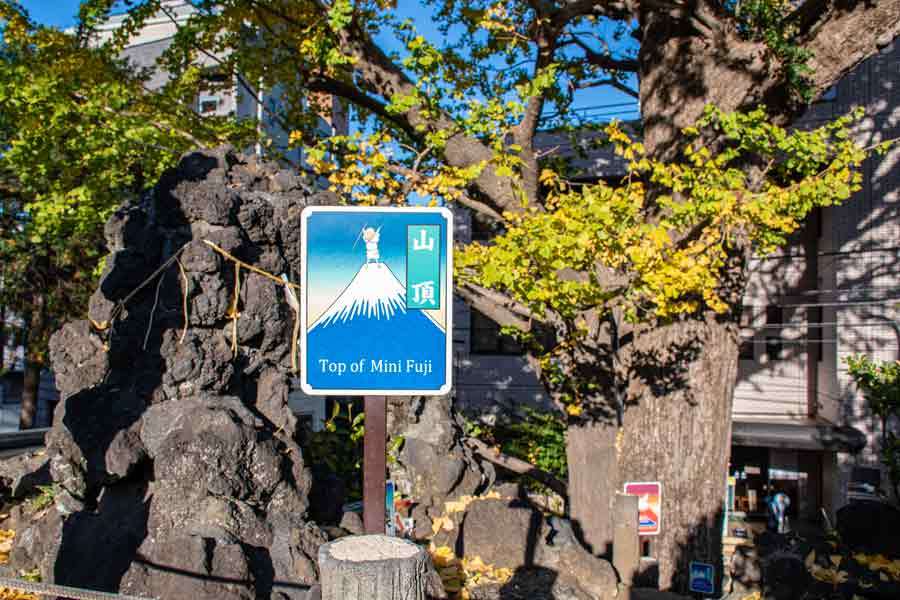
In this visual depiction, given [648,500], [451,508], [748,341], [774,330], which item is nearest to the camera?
[648,500]

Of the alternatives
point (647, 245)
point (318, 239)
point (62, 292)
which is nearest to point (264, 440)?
point (647, 245)

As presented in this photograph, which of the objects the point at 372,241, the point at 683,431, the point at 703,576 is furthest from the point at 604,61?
the point at 372,241

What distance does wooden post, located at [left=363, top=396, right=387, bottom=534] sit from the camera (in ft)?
10.5

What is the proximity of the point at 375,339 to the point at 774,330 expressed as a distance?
668 inches

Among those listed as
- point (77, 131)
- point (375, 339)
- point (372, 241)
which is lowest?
point (375, 339)

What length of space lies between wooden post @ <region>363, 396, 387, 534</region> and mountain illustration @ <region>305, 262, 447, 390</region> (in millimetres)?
145

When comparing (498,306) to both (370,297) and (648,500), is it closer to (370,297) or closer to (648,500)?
(648,500)

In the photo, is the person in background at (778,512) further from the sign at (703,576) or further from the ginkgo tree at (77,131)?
the ginkgo tree at (77,131)

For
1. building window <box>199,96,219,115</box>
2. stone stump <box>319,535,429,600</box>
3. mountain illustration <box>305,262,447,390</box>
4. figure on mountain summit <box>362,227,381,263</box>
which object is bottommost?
stone stump <box>319,535,429,600</box>

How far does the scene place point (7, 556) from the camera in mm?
7941

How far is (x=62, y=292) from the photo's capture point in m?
18.3

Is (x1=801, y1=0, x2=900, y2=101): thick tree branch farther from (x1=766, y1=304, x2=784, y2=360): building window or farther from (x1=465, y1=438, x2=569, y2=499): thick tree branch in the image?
(x1=766, y1=304, x2=784, y2=360): building window

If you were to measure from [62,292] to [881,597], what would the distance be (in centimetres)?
1779

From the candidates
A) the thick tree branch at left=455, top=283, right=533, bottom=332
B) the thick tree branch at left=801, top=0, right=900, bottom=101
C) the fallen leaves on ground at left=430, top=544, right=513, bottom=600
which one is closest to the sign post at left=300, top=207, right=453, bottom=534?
the fallen leaves on ground at left=430, top=544, right=513, bottom=600
